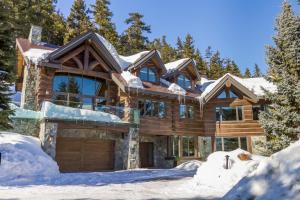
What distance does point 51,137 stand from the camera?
17078 mm

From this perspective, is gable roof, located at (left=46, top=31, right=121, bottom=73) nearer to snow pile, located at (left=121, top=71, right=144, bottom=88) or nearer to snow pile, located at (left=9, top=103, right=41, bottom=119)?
snow pile, located at (left=121, top=71, right=144, bottom=88)

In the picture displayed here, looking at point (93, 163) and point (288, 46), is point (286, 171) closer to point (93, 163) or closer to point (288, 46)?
point (288, 46)

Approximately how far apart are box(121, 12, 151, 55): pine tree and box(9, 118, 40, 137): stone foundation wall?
30487 mm

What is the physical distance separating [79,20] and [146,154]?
26.4m

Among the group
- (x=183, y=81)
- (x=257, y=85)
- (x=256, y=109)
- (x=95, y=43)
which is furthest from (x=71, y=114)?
(x=257, y=85)

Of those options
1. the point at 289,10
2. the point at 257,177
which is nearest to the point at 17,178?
the point at 257,177

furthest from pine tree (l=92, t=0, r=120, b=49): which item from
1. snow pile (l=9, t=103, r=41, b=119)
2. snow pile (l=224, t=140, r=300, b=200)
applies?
snow pile (l=224, t=140, r=300, b=200)

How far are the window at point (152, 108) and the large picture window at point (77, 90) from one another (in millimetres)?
3234

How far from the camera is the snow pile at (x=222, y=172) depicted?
1073 cm

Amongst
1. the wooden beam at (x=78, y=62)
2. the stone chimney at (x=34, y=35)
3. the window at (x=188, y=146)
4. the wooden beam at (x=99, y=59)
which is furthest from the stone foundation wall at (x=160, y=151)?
the stone chimney at (x=34, y=35)

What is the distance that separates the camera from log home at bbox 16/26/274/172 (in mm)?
19141

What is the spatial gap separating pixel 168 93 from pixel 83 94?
6980 millimetres

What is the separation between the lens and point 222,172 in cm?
1175

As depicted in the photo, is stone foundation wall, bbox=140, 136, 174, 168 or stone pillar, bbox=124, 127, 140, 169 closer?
stone pillar, bbox=124, 127, 140, 169
